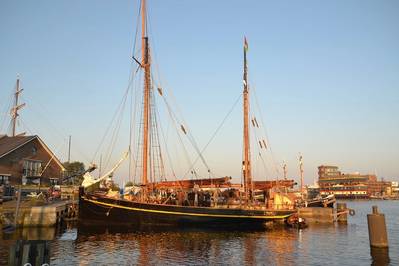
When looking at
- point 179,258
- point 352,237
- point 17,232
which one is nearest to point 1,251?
point 17,232

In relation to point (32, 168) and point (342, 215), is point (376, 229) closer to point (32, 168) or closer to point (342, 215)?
point (342, 215)

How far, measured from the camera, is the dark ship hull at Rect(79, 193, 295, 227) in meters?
35.3

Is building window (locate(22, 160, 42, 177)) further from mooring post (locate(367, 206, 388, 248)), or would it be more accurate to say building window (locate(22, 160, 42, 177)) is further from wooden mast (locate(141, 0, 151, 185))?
mooring post (locate(367, 206, 388, 248))

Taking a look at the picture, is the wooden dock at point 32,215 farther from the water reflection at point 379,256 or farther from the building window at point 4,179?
the water reflection at point 379,256

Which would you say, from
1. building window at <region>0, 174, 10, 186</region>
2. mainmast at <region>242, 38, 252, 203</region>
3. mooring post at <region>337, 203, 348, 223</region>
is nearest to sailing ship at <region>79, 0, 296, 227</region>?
mainmast at <region>242, 38, 252, 203</region>

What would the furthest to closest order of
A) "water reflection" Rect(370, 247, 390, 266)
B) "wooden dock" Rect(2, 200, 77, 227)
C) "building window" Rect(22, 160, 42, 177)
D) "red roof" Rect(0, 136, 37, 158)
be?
"building window" Rect(22, 160, 42, 177) < "red roof" Rect(0, 136, 37, 158) < "wooden dock" Rect(2, 200, 77, 227) < "water reflection" Rect(370, 247, 390, 266)

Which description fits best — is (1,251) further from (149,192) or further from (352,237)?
(352,237)

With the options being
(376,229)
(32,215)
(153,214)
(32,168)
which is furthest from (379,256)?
(32,168)

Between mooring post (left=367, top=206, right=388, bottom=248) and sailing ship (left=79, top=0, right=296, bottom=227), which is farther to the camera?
sailing ship (left=79, top=0, right=296, bottom=227)

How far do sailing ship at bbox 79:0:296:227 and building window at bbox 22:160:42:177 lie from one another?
47.8 feet

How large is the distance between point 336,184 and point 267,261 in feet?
618

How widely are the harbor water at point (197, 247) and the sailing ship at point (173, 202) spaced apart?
1434 mm

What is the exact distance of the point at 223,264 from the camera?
22.3m

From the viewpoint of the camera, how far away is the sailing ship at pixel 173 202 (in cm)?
3556
